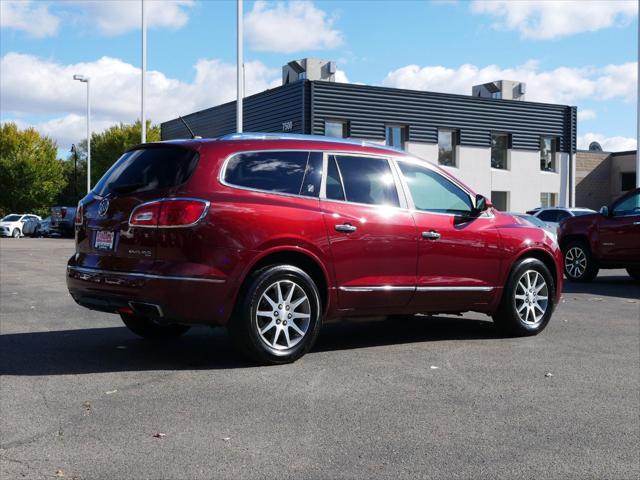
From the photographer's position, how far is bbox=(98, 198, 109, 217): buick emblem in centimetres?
626

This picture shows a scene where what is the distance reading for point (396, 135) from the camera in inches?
1324

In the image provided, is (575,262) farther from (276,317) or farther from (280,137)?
(276,317)

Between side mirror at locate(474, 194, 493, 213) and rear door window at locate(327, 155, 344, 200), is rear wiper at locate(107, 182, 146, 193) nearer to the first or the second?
rear door window at locate(327, 155, 344, 200)

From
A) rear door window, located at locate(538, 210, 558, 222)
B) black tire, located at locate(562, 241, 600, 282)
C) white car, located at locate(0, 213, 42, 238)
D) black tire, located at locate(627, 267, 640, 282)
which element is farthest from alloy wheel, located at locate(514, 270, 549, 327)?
white car, located at locate(0, 213, 42, 238)

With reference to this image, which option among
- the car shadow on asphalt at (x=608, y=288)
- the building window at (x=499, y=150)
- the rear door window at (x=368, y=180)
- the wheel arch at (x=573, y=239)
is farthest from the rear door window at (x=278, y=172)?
the building window at (x=499, y=150)

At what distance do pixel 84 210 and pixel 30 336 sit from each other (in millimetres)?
1723

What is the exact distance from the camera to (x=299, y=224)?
245 inches

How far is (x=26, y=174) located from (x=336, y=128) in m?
39.2

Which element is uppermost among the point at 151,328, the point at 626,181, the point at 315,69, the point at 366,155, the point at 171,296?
the point at 315,69

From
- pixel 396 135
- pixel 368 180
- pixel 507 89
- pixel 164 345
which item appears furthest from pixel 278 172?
pixel 507 89

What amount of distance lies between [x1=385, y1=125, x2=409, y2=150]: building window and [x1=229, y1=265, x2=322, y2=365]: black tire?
27.5 meters

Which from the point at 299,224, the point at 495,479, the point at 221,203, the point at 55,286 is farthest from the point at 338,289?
the point at 55,286

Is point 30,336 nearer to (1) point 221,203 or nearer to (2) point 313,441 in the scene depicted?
(1) point 221,203

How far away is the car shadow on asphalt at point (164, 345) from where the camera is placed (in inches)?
244
